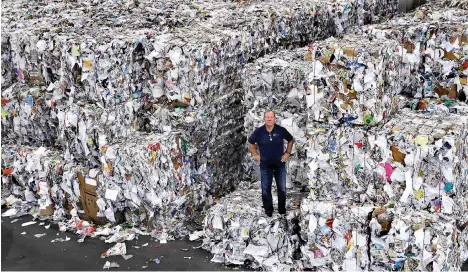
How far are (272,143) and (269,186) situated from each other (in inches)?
17.4

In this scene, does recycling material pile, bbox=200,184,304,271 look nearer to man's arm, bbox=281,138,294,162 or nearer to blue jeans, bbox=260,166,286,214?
blue jeans, bbox=260,166,286,214

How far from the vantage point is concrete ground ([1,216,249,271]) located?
21.6ft

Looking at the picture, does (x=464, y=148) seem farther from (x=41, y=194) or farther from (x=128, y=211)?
(x=41, y=194)

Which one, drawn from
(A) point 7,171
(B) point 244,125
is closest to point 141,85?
(B) point 244,125

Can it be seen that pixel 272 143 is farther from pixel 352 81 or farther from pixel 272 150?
pixel 352 81

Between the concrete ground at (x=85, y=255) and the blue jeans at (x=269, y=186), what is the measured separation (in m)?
0.68

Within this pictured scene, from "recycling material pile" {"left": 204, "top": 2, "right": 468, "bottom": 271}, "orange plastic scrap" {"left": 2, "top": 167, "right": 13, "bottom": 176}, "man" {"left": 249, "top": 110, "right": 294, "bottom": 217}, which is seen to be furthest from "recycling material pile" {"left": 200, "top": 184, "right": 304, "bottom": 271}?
"orange plastic scrap" {"left": 2, "top": 167, "right": 13, "bottom": 176}

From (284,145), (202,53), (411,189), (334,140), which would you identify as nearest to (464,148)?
(411,189)

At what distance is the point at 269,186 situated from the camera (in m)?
6.39

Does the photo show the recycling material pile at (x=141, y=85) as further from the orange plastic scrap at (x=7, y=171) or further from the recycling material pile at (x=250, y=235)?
Result: the recycling material pile at (x=250, y=235)

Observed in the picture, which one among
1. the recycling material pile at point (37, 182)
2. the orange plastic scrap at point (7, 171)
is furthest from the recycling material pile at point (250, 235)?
the orange plastic scrap at point (7, 171)

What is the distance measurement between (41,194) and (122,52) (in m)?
2.10

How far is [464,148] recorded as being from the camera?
5.79 m

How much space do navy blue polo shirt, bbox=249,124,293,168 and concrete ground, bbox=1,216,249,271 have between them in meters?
1.09
